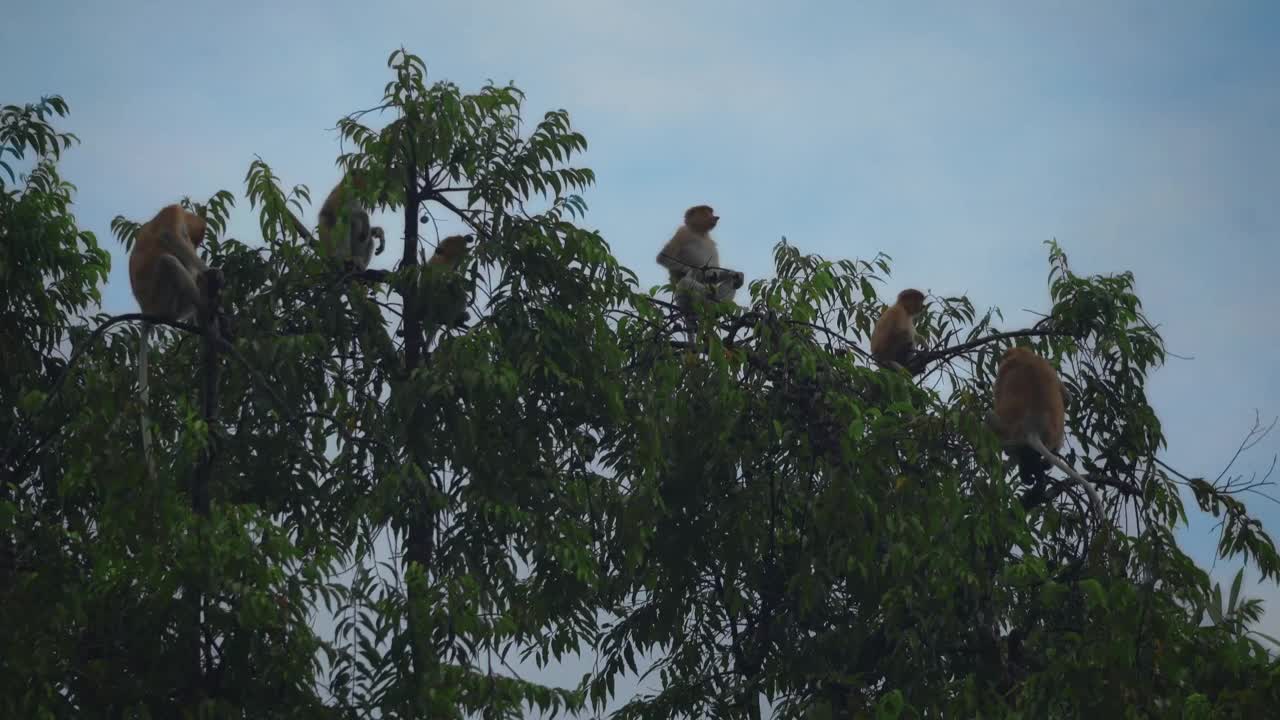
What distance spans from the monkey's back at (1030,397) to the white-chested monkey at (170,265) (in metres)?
3.87

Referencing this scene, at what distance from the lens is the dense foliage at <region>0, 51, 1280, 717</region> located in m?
4.32

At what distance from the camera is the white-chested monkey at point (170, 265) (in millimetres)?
6707

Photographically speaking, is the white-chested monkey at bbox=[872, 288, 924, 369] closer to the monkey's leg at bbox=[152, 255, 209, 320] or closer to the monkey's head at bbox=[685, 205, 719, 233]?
the monkey's head at bbox=[685, 205, 719, 233]

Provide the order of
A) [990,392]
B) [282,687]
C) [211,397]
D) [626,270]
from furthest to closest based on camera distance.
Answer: [990,392]
[626,270]
[211,397]
[282,687]

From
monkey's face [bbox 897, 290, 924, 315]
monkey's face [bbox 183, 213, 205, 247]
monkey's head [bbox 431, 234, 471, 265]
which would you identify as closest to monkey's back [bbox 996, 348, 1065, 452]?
monkey's face [bbox 897, 290, 924, 315]

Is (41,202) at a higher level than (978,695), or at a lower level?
higher

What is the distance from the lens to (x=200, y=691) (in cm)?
455

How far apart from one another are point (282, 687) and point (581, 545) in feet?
4.04

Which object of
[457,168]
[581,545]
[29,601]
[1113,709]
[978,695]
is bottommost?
[1113,709]

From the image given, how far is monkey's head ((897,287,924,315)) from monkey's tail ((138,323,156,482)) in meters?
4.66

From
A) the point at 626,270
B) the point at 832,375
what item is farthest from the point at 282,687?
the point at 832,375

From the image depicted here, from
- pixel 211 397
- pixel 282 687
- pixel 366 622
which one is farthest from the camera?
pixel 211 397

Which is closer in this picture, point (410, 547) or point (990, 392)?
point (410, 547)

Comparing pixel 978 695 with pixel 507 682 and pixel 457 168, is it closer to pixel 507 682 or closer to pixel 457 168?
pixel 507 682
